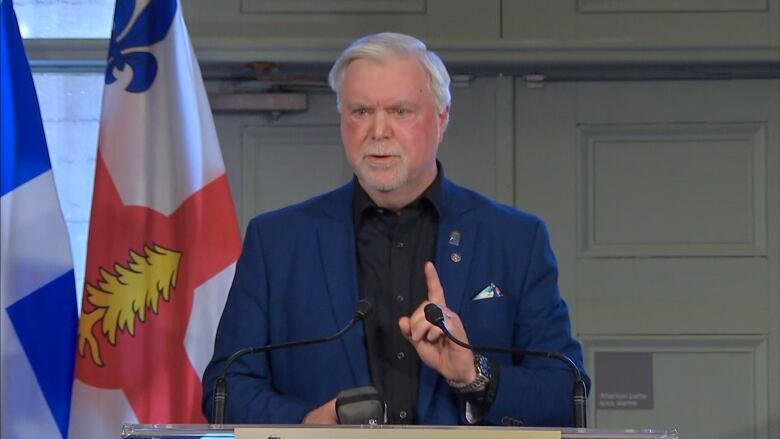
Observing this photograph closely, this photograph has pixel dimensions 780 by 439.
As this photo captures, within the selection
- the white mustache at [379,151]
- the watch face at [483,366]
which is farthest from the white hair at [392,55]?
the watch face at [483,366]

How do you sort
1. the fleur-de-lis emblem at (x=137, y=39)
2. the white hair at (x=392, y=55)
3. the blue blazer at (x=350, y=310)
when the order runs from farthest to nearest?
1. the fleur-de-lis emblem at (x=137, y=39)
2. the white hair at (x=392, y=55)
3. the blue blazer at (x=350, y=310)

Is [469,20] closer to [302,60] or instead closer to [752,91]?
[302,60]

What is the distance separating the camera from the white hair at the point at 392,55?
2.42m

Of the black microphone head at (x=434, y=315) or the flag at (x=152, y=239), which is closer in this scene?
the black microphone head at (x=434, y=315)

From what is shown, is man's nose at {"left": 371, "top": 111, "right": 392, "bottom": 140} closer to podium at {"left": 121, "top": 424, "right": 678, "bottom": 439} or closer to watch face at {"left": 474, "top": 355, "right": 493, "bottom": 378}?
watch face at {"left": 474, "top": 355, "right": 493, "bottom": 378}

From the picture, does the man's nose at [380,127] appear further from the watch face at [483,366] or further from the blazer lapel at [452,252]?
the watch face at [483,366]

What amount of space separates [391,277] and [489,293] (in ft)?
0.61

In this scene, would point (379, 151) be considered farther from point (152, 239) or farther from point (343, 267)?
point (152, 239)

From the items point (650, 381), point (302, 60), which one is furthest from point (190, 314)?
point (650, 381)

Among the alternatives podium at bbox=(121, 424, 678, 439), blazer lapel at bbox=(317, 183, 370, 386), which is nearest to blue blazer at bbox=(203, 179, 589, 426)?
blazer lapel at bbox=(317, 183, 370, 386)

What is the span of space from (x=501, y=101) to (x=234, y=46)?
82cm

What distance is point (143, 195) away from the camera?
354 cm

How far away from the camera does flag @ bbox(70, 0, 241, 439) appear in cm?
347

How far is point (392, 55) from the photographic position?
243 centimetres
